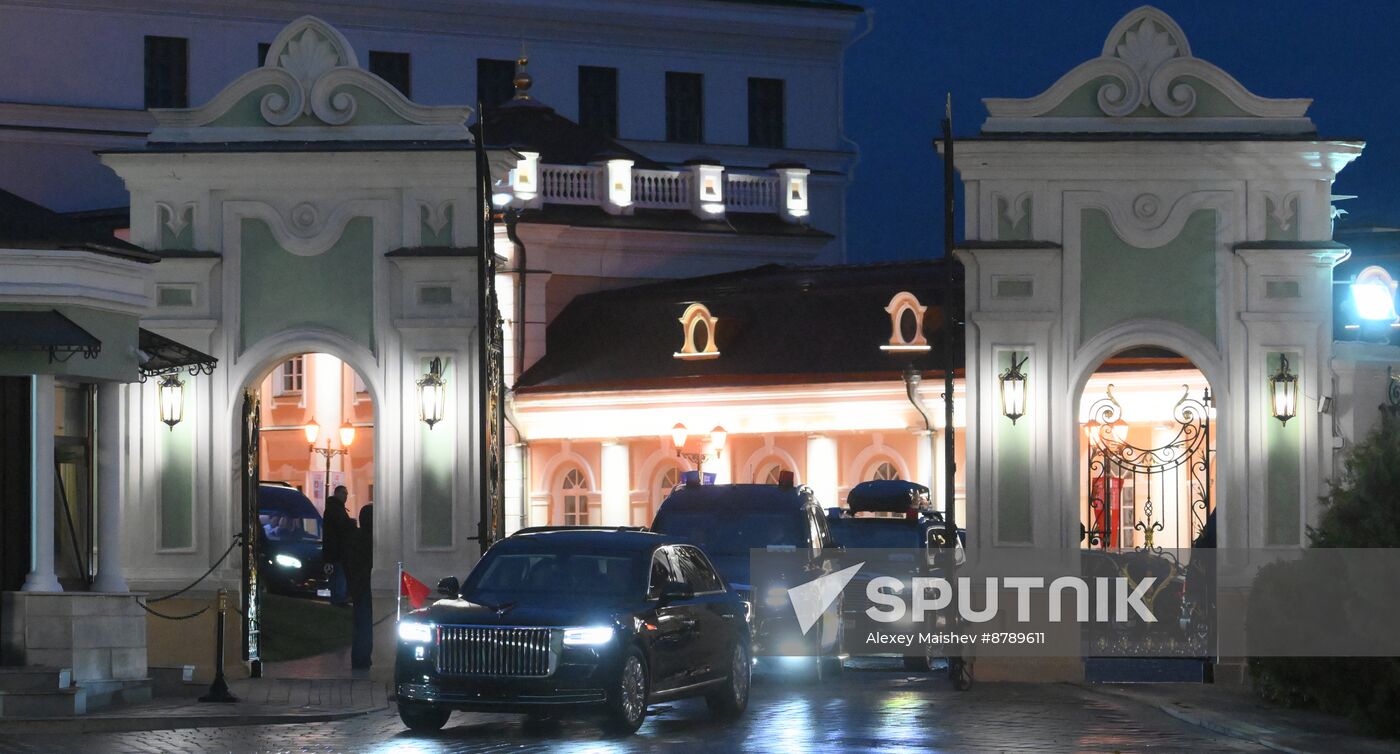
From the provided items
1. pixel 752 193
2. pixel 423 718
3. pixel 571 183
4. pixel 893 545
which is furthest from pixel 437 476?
pixel 752 193

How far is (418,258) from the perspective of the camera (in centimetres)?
2688

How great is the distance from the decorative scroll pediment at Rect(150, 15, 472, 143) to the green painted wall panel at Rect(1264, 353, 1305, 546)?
9197 millimetres

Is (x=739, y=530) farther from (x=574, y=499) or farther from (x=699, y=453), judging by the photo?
(x=574, y=499)

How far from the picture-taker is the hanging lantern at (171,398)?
26.9m

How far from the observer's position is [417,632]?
19719 millimetres

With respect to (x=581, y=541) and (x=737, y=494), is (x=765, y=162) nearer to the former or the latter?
(x=737, y=494)

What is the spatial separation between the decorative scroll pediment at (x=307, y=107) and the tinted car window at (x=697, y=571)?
268 inches

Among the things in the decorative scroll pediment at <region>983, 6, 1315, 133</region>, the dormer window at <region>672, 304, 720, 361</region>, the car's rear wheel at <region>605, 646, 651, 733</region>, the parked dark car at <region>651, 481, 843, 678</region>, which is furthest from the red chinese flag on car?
the dormer window at <region>672, 304, 720, 361</region>

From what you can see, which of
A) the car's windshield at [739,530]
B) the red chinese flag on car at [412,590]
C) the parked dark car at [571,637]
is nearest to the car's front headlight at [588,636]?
the parked dark car at [571,637]

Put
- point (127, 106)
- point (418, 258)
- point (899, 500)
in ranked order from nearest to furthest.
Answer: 1. point (418, 258)
2. point (899, 500)
3. point (127, 106)

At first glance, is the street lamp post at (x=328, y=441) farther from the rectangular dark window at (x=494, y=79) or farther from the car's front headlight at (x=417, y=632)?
the car's front headlight at (x=417, y=632)

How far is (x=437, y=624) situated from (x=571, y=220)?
97.5ft

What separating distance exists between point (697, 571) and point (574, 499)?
917 inches

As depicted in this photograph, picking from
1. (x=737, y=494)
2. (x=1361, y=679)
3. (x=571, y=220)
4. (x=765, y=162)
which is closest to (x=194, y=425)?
(x=737, y=494)
